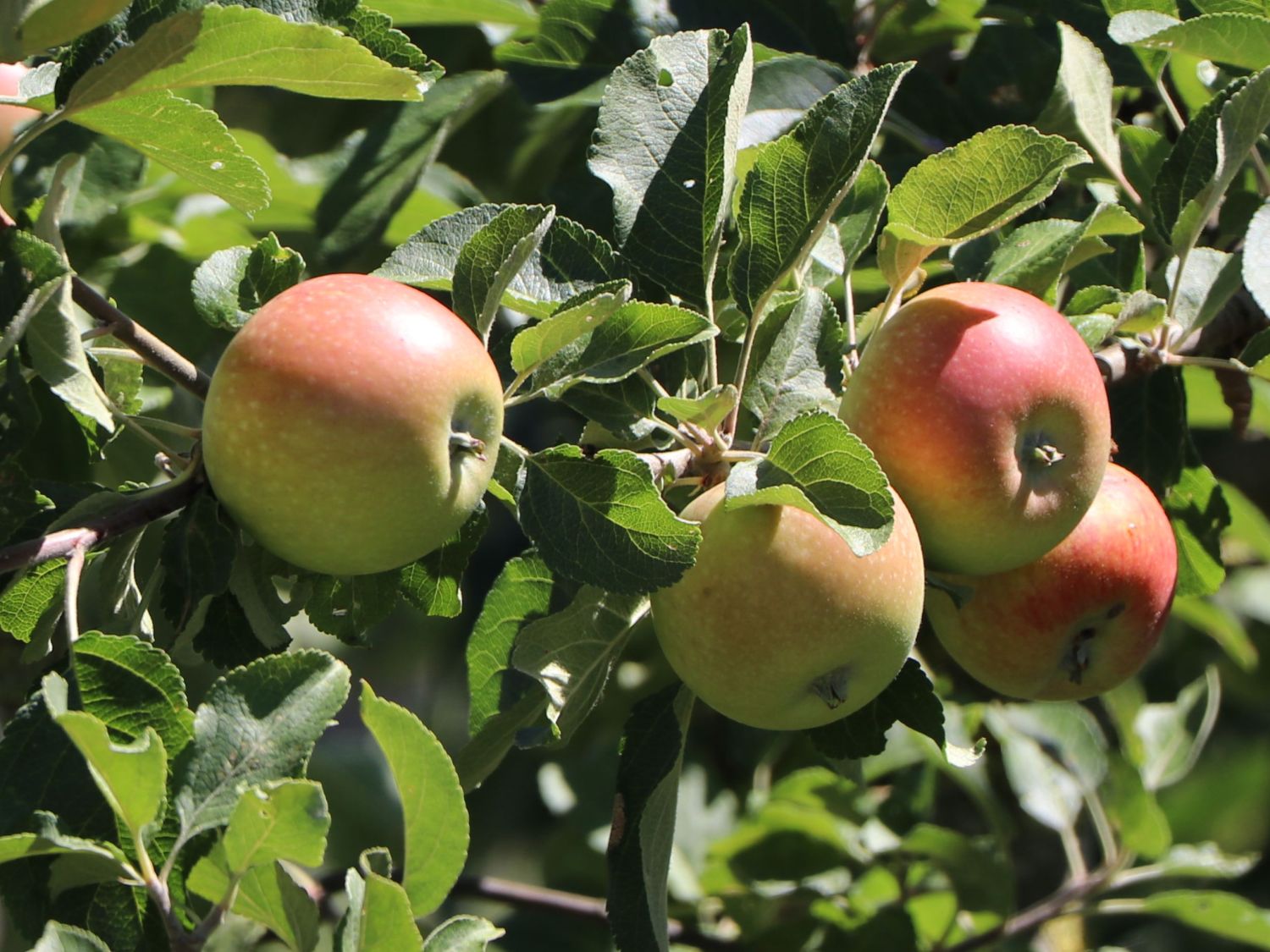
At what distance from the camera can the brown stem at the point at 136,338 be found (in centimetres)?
86

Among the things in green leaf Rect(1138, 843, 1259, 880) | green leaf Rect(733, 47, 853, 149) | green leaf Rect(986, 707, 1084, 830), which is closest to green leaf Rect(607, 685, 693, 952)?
green leaf Rect(733, 47, 853, 149)

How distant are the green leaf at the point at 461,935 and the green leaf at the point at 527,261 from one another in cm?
41

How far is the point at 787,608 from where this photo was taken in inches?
35.4

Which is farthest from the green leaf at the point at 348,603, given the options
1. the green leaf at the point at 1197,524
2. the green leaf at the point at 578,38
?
the green leaf at the point at 1197,524

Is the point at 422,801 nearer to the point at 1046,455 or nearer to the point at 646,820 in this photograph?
the point at 646,820

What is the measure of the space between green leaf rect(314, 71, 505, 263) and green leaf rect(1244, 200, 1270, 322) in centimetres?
84

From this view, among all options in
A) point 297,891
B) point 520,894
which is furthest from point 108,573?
point 520,894

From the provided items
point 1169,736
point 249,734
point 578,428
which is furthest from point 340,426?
point 578,428

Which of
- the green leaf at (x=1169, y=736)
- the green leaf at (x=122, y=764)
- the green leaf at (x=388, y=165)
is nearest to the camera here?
the green leaf at (x=122, y=764)

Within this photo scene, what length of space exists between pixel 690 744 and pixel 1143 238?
3.70ft

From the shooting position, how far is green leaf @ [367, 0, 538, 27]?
4.75ft

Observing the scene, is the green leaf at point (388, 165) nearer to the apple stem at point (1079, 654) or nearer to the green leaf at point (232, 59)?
the green leaf at point (232, 59)

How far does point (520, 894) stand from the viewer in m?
1.75

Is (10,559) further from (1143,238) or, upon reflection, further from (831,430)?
(1143,238)
